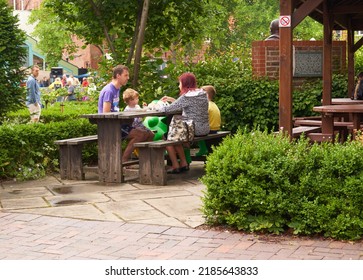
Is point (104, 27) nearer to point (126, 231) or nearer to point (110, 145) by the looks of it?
point (110, 145)

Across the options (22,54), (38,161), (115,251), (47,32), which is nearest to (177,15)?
(22,54)

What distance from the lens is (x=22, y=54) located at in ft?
37.7

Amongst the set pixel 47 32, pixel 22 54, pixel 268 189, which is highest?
pixel 47 32

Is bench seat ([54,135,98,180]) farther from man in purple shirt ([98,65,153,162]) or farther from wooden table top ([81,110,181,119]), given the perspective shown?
wooden table top ([81,110,181,119])

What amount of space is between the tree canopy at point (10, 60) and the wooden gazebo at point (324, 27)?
4.18 m

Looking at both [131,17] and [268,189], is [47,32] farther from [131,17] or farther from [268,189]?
[268,189]

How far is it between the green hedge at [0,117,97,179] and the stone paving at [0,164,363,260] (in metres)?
0.92

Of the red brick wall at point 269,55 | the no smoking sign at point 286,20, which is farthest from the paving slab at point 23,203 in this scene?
the red brick wall at point 269,55

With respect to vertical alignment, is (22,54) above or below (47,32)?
below

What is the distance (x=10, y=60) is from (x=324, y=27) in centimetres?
523

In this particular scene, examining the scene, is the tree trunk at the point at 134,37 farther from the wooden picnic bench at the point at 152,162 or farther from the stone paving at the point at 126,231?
the stone paving at the point at 126,231

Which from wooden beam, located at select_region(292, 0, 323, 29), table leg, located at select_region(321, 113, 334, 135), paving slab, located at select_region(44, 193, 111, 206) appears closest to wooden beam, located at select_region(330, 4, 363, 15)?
table leg, located at select_region(321, 113, 334, 135)

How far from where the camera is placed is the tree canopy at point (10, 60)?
11188 millimetres

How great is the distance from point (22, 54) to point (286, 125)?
439 centimetres
